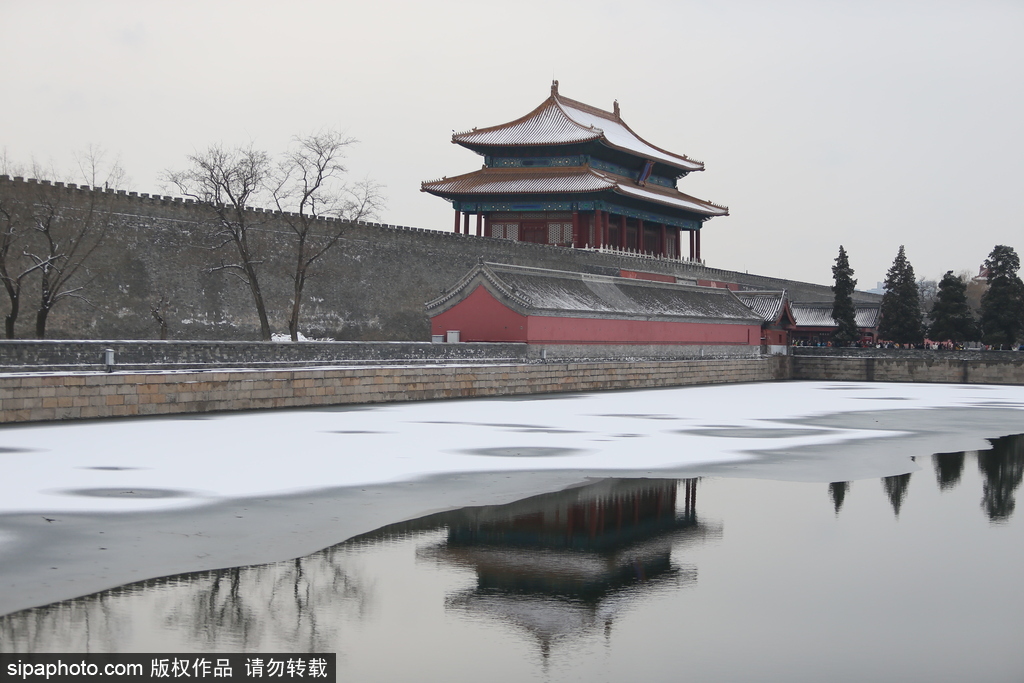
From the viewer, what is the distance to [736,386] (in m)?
42.5

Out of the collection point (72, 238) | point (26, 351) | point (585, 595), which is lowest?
point (585, 595)

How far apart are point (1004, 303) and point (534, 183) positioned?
23365mm

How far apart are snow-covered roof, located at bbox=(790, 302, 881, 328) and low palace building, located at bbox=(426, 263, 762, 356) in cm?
1226

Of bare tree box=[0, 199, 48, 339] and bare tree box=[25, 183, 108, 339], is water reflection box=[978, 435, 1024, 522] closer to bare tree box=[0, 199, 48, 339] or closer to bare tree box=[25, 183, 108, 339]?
bare tree box=[25, 183, 108, 339]

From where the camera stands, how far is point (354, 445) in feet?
57.4

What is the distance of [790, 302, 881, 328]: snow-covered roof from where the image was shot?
2405 inches

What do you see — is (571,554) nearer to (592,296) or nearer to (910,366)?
(592,296)

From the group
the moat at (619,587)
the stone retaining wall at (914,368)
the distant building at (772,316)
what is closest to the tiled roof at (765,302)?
the distant building at (772,316)

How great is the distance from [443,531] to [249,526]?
1913 millimetres

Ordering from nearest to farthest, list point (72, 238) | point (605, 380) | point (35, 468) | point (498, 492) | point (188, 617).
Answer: point (188, 617) < point (498, 492) < point (35, 468) < point (72, 238) < point (605, 380)

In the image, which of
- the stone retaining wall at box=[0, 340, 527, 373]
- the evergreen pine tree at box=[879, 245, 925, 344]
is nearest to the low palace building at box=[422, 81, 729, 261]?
the evergreen pine tree at box=[879, 245, 925, 344]

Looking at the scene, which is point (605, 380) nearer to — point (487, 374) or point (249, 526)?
point (487, 374)

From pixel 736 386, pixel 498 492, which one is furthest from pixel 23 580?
pixel 736 386

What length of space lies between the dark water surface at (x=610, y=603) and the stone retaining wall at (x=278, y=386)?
12.5 m
